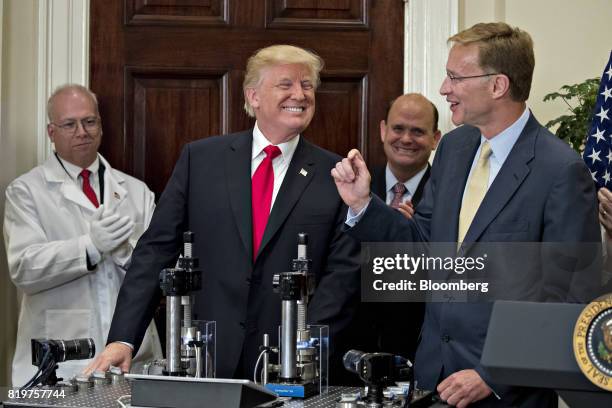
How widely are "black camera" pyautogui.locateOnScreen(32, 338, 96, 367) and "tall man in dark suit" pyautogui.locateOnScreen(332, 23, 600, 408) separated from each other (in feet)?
2.63

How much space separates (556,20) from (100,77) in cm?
195

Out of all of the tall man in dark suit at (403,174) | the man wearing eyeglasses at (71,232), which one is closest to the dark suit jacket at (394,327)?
the tall man in dark suit at (403,174)

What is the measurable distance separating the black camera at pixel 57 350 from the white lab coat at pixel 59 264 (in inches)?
49.2

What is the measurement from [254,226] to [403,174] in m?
0.92

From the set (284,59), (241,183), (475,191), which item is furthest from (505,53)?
(241,183)

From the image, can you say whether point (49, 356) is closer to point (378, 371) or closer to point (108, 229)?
point (378, 371)

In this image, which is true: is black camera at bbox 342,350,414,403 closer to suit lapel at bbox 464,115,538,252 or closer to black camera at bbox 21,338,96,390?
suit lapel at bbox 464,115,538,252

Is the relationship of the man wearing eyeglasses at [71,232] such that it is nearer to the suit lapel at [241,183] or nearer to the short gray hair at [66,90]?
the short gray hair at [66,90]

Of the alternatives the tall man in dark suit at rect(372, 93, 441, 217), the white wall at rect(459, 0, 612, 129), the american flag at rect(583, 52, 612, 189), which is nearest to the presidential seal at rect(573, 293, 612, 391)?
the american flag at rect(583, 52, 612, 189)

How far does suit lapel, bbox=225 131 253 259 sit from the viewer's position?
305 centimetres

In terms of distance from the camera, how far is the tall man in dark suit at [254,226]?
9.79ft

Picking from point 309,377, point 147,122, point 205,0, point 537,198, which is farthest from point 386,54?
point 309,377

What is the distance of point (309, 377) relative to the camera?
2438mm

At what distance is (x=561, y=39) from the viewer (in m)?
4.15
